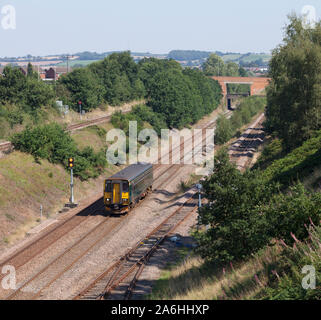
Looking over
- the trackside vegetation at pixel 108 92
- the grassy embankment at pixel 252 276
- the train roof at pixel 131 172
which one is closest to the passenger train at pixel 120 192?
the train roof at pixel 131 172

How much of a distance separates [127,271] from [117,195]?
9.53m

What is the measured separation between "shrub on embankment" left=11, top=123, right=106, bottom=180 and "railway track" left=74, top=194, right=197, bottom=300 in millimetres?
11908

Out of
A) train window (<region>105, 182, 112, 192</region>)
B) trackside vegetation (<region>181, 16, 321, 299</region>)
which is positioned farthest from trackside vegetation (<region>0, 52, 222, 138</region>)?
trackside vegetation (<region>181, 16, 321, 299</region>)

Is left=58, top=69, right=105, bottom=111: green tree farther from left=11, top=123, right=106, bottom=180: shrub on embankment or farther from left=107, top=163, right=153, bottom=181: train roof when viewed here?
left=107, top=163, right=153, bottom=181: train roof

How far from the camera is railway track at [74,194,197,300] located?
16.5 metres

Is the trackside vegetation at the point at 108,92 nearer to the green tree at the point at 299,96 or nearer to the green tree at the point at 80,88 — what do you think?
the green tree at the point at 80,88

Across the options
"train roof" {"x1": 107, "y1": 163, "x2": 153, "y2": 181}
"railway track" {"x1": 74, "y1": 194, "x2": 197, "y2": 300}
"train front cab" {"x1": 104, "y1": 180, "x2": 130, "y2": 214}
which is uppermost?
"train roof" {"x1": 107, "y1": 163, "x2": 153, "y2": 181}

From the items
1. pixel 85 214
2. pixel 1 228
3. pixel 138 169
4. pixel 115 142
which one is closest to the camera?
pixel 1 228

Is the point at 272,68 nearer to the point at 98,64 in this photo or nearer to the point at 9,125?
the point at 9,125

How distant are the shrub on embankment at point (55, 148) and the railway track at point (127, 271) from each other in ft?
39.1

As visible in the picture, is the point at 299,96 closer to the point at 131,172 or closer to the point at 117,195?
the point at 131,172

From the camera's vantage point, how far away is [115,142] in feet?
157
